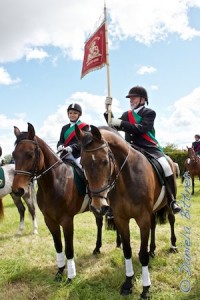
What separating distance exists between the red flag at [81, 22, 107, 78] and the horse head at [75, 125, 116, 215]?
11.2ft

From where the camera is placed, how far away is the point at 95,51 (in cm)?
659

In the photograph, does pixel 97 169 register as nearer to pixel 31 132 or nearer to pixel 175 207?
pixel 31 132

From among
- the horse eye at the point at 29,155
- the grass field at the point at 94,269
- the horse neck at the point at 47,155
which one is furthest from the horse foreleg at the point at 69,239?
the horse eye at the point at 29,155

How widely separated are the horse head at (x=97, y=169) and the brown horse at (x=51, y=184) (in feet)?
3.90

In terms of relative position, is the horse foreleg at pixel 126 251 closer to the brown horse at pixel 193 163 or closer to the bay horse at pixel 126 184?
the bay horse at pixel 126 184

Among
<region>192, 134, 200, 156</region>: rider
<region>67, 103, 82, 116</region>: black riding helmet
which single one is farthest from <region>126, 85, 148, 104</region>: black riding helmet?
<region>192, 134, 200, 156</region>: rider

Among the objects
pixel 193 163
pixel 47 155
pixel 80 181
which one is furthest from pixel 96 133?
pixel 193 163

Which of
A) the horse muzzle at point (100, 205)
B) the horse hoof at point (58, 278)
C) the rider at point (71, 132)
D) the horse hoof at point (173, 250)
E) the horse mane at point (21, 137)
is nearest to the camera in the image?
the horse muzzle at point (100, 205)

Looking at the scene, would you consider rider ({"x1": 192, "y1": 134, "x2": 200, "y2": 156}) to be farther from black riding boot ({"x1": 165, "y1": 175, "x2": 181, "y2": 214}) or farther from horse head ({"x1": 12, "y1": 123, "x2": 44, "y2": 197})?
horse head ({"x1": 12, "y1": 123, "x2": 44, "y2": 197})

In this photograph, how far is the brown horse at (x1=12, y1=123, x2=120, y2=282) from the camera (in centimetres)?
423

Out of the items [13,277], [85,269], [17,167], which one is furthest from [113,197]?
[13,277]

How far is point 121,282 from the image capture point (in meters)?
4.65

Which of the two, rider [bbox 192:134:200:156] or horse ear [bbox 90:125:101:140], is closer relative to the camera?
horse ear [bbox 90:125:101:140]

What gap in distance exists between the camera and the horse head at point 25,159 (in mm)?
4164
